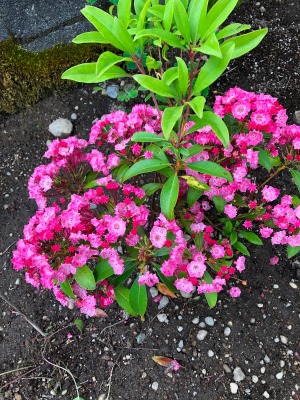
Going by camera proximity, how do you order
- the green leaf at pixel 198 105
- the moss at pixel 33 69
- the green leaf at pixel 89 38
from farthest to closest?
the moss at pixel 33 69
the green leaf at pixel 89 38
the green leaf at pixel 198 105

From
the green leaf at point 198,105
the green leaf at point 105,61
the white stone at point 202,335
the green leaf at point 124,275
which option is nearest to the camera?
the green leaf at point 198,105

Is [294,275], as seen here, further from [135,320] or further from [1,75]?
[1,75]

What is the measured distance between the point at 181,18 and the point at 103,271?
0.95m

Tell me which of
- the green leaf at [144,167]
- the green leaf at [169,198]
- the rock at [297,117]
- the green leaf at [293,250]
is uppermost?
the green leaf at [144,167]

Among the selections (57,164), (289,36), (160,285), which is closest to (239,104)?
(57,164)

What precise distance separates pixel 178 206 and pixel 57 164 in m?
0.54

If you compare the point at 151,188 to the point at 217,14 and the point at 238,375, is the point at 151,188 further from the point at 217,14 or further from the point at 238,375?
the point at 238,375

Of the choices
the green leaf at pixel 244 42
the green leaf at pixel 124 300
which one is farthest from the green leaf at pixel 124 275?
the green leaf at pixel 244 42

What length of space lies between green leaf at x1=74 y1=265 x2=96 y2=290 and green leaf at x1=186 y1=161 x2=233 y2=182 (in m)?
0.53

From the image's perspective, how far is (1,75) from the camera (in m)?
2.50

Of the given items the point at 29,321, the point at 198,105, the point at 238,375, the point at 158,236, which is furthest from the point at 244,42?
the point at 29,321

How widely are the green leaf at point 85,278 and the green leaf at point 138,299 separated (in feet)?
0.79

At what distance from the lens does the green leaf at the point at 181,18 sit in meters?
1.36

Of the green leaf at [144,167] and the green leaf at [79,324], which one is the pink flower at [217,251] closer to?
the green leaf at [144,167]
